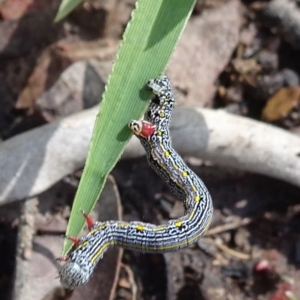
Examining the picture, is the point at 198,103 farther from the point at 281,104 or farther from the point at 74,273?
the point at 74,273

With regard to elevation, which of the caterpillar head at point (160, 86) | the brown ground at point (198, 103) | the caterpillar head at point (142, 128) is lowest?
the brown ground at point (198, 103)

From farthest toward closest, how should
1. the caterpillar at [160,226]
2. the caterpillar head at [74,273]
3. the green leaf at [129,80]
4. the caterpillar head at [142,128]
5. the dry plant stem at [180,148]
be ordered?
Result: the dry plant stem at [180,148], the caterpillar at [160,226], the caterpillar head at [74,273], the caterpillar head at [142,128], the green leaf at [129,80]

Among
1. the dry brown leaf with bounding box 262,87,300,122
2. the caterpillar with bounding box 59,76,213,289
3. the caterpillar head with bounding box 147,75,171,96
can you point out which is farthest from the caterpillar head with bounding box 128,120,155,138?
the dry brown leaf with bounding box 262,87,300,122

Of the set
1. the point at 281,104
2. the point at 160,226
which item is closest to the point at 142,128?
the point at 160,226

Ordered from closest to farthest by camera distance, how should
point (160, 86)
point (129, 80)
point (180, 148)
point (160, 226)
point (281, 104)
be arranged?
point (129, 80)
point (160, 86)
point (160, 226)
point (180, 148)
point (281, 104)

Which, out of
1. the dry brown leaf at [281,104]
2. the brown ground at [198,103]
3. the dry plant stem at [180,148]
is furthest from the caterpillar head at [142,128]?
the dry brown leaf at [281,104]

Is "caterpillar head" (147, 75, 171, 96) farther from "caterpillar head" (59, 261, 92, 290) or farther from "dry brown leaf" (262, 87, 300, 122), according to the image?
"dry brown leaf" (262, 87, 300, 122)

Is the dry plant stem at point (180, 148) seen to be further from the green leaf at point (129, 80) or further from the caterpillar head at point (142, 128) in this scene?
the green leaf at point (129, 80)
